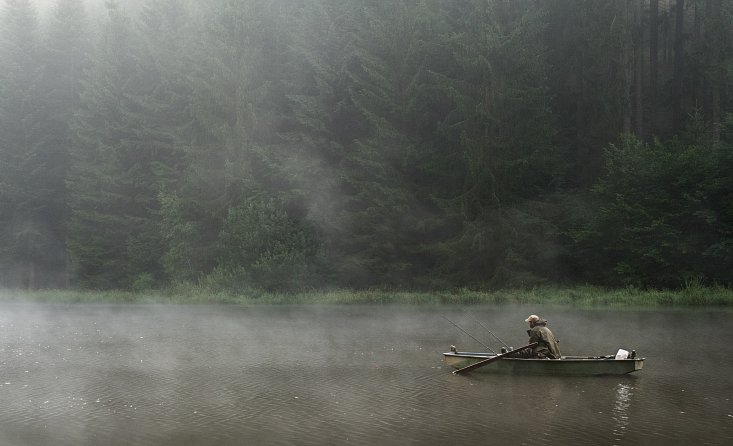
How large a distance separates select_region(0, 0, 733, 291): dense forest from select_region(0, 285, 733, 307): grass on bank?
3.50ft

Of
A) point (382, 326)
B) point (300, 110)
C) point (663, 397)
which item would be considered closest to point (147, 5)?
point (300, 110)

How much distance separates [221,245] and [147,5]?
59.6ft

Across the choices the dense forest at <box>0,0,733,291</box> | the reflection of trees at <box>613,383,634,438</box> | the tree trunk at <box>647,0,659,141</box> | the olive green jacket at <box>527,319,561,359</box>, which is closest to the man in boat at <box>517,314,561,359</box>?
the olive green jacket at <box>527,319,561,359</box>

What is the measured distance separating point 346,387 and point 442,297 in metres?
21.9

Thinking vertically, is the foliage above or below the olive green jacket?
above

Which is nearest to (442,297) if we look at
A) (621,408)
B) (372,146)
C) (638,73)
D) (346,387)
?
(372,146)

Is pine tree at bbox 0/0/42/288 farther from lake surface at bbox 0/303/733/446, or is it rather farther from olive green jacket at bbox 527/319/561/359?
olive green jacket at bbox 527/319/561/359

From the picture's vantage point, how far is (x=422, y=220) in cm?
4419

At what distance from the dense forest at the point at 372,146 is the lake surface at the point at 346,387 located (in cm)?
955

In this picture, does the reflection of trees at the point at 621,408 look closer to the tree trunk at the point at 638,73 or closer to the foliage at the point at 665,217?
the foliage at the point at 665,217

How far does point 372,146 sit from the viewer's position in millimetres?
45344

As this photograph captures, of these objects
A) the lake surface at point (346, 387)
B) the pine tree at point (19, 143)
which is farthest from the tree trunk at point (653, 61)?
the pine tree at point (19, 143)

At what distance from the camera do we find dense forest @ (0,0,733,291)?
1654 inches

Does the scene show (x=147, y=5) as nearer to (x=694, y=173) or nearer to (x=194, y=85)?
(x=194, y=85)
